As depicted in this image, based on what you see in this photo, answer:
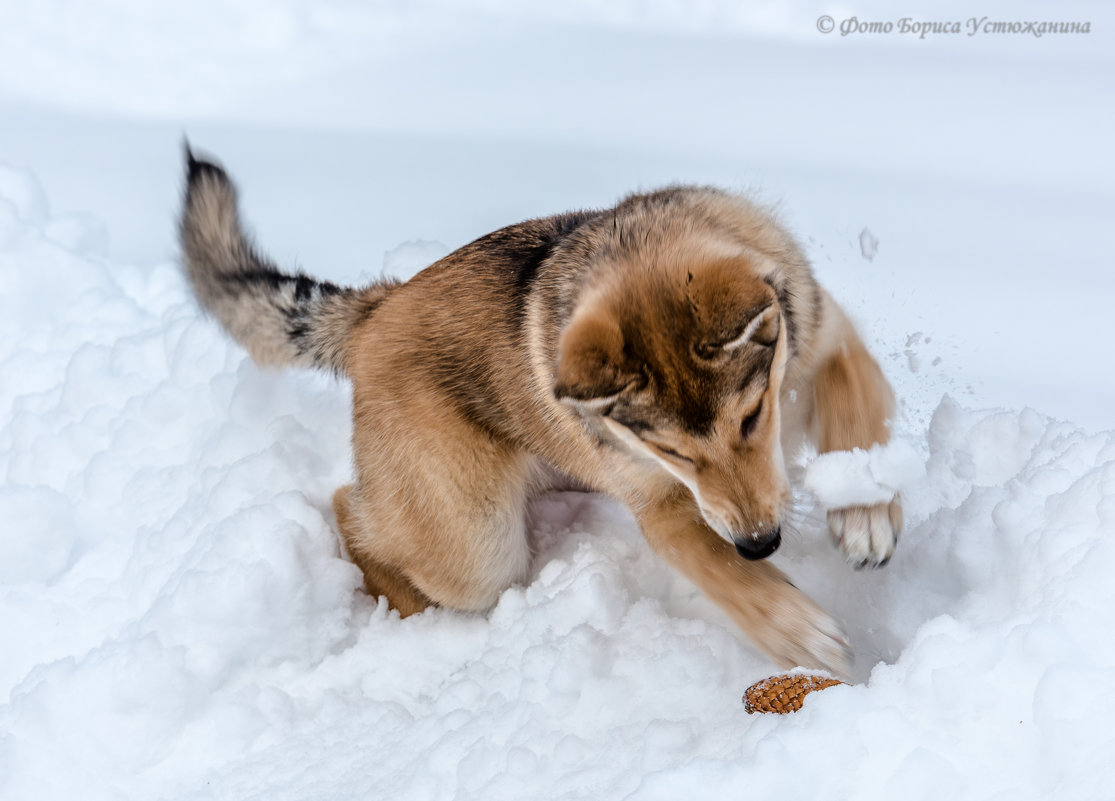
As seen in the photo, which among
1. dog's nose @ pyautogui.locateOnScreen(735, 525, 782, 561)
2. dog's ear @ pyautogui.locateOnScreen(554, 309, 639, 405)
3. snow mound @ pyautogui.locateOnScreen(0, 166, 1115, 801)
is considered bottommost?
snow mound @ pyautogui.locateOnScreen(0, 166, 1115, 801)

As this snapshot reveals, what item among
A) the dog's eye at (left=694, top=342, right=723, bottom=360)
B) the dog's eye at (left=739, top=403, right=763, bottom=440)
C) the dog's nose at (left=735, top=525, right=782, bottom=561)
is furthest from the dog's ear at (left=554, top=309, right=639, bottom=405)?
the dog's nose at (left=735, top=525, right=782, bottom=561)

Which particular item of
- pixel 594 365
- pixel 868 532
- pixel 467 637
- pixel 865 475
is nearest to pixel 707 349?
pixel 594 365

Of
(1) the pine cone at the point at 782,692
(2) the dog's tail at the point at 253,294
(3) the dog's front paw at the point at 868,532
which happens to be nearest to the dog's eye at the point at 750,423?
(3) the dog's front paw at the point at 868,532

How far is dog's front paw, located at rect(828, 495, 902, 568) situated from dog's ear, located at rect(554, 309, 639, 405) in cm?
96

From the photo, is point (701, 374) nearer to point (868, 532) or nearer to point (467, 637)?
point (868, 532)

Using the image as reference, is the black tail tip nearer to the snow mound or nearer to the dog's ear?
the snow mound

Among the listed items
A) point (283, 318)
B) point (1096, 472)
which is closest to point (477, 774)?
point (1096, 472)

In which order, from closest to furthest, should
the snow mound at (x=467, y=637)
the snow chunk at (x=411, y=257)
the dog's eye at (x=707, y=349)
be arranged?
the snow mound at (x=467, y=637)
the dog's eye at (x=707, y=349)
the snow chunk at (x=411, y=257)

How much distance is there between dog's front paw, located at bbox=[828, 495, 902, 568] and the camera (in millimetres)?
3277

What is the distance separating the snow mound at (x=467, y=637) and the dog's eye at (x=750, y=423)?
0.40 m

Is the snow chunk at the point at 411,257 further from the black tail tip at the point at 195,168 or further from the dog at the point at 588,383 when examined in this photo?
the black tail tip at the point at 195,168

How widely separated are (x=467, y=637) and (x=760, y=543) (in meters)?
1.41

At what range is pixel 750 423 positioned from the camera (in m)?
3.04

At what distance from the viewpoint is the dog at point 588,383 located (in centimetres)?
293
